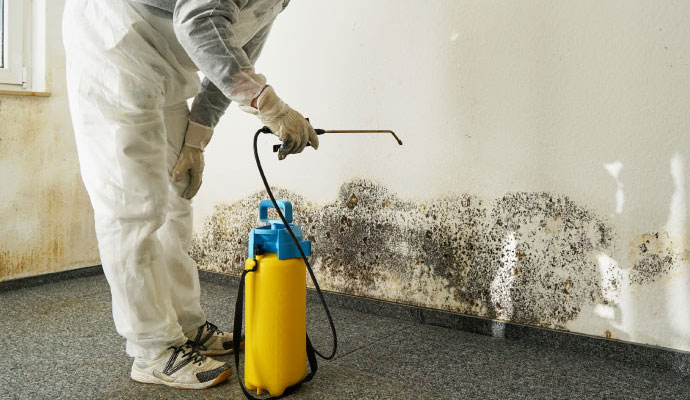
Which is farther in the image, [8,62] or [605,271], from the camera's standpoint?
[8,62]

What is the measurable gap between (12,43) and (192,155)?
146cm

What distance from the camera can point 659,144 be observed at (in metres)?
1.36

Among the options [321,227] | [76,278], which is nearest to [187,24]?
[321,227]

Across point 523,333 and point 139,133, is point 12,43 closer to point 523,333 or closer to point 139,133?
point 139,133

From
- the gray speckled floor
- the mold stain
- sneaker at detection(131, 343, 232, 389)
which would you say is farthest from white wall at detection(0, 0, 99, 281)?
the mold stain

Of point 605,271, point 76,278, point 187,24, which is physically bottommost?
point 76,278

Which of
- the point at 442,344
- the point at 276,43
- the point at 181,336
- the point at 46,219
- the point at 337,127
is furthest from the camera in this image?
the point at 46,219

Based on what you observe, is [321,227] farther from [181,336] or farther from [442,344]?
[181,336]

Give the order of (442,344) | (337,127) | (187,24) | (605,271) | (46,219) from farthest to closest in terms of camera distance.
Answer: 1. (46,219)
2. (337,127)
3. (442,344)
4. (605,271)
5. (187,24)

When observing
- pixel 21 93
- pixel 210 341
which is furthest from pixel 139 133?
pixel 21 93

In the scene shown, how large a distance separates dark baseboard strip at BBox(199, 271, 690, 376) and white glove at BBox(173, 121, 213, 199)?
0.79 m

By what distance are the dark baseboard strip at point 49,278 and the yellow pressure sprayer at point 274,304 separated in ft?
5.26

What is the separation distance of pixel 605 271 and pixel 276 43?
61.5 inches

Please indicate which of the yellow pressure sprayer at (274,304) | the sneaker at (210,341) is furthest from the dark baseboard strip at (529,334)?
the yellow pressure sprayer at (274,304)
